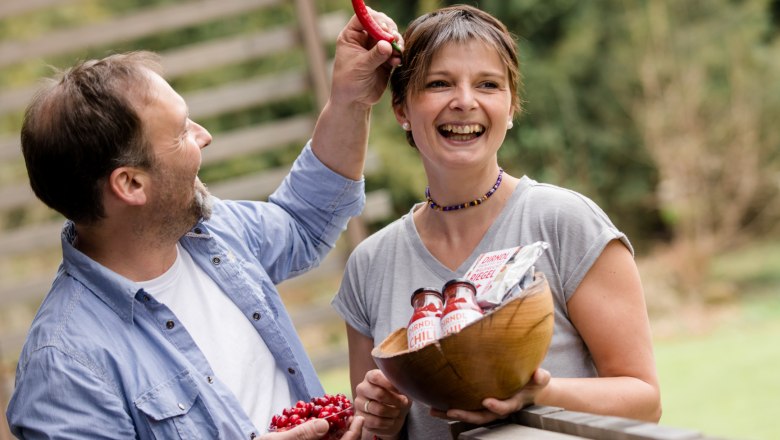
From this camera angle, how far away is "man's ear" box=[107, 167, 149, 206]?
185 cm

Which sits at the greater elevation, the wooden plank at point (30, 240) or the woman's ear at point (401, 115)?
the woman's ear at point (401, 115)

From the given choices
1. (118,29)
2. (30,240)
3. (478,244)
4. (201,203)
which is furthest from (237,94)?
(478,244)

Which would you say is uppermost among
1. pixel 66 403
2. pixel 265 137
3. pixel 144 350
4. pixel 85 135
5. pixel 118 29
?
pixel 118 29

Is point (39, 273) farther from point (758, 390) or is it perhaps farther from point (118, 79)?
point (118, 79)

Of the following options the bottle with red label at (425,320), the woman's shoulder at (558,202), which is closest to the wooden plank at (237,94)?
the woman's shoulder at (558,202)

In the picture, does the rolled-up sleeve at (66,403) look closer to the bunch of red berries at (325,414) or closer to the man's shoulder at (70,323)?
the man's shoulder at (70,323)

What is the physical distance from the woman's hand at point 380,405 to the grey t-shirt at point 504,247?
101mm

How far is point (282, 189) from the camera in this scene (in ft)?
7.47

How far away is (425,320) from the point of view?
142 cm

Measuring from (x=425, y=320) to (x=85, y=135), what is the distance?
0.80 m

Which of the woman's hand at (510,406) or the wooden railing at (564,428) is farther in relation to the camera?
the woman's hand at (510,406)

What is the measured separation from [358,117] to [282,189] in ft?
1.03

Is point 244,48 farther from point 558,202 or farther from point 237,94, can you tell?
point 558,202

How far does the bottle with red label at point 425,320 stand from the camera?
1399mm
